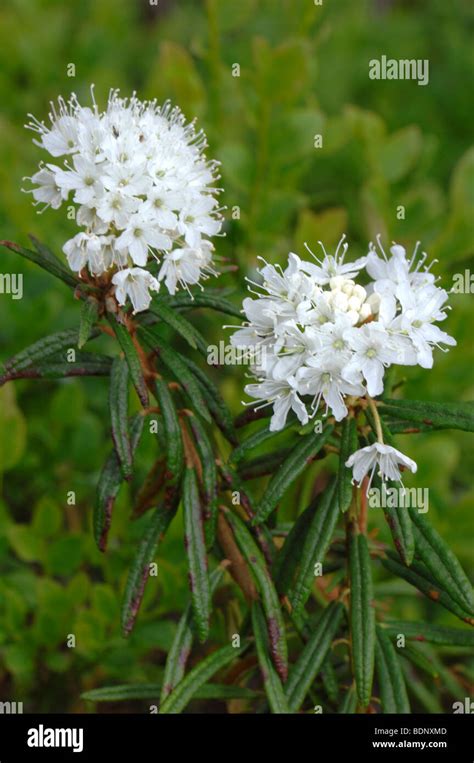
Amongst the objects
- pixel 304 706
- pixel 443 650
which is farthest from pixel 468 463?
pixel 304 706

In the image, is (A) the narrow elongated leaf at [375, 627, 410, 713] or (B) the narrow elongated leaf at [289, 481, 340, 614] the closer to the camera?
(B) the narrow elongated leaf at [289, 481, 340, 614]

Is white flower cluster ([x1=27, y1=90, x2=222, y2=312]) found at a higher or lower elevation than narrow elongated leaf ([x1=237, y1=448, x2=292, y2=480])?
higher

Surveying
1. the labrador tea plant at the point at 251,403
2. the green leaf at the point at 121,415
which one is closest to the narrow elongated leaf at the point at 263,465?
the labrador tea plant at the point at 251,403

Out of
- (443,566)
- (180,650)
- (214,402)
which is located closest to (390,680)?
(443,566)

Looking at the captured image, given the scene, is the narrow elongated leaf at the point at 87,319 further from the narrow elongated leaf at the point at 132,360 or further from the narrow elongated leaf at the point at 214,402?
the narrow elongated leaf at the point at 214,402

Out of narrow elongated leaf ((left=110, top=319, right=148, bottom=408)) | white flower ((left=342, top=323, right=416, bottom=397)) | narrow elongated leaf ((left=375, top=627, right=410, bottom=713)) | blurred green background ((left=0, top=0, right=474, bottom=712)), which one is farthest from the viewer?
blurred green background ((left=0, top=0, right=474, bottom=712))

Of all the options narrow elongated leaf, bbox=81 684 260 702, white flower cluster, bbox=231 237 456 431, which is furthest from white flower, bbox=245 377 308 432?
narrow elongated leaf, bbox=81 684 260 702

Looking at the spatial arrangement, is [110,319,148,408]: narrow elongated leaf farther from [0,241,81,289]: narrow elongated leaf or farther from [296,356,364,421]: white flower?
[296,356,364,421]: white flower
